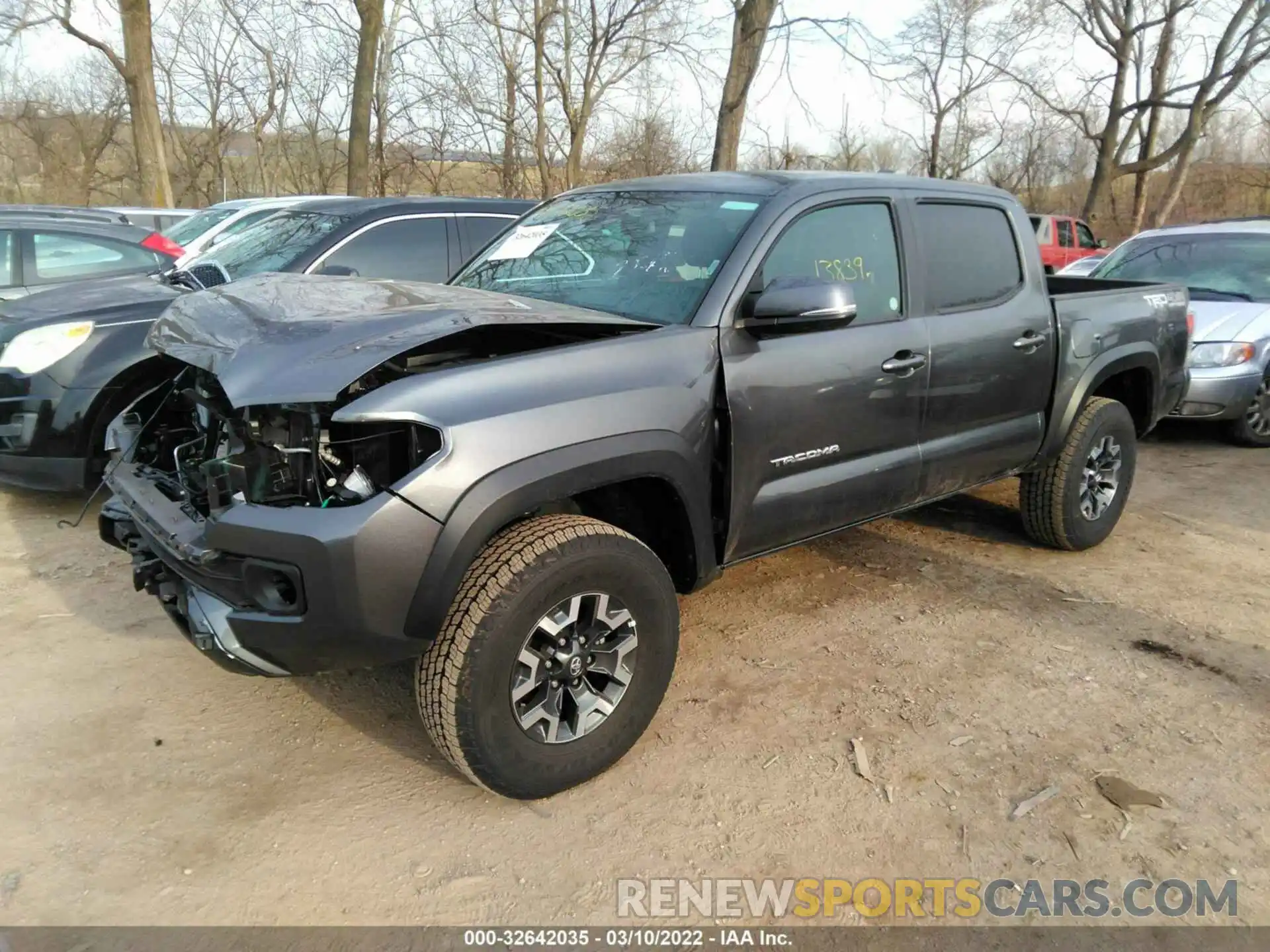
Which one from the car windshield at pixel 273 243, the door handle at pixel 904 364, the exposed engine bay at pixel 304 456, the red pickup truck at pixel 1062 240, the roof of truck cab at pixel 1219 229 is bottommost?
the exposed engine bay at pixel 304 456

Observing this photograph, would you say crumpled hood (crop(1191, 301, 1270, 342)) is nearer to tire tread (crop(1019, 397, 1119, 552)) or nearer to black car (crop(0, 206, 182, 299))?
tire tread (crop(1019, 397, 1119, 552))

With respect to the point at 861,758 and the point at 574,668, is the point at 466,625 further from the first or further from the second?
the point at 861,758

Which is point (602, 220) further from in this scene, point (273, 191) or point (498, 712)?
point (273, 191)

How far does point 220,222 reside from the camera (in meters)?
8.83

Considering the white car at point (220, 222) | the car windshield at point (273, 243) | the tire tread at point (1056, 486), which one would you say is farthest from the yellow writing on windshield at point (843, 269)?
the white car at point (220, 222)

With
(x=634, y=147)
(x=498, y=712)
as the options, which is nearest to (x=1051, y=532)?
(x=498, y=712)

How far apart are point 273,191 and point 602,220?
33.2m

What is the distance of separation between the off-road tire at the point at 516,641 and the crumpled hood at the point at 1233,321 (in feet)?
21.1

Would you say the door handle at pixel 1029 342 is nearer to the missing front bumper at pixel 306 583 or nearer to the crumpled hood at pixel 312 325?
the crumpled hood at pixel 312 325

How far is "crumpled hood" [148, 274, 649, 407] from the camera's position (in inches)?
92.5

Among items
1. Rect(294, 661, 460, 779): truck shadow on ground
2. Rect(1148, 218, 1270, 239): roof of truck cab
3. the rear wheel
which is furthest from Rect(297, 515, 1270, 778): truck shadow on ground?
Rect(1148, 218, 1270, 239): roof of truck cab

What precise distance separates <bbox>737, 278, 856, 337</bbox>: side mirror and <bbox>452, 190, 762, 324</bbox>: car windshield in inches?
8.3

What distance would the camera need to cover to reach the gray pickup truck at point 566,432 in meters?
2.36

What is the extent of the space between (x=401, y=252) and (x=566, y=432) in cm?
395
